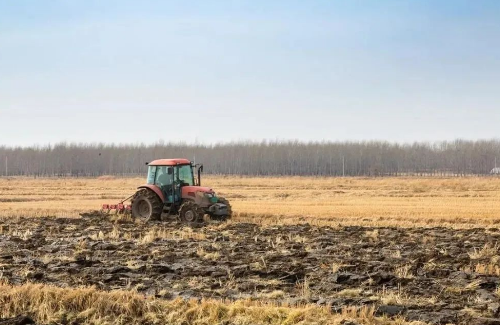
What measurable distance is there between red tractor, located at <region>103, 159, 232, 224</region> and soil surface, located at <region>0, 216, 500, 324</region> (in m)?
1.26

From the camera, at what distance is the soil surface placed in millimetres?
10022

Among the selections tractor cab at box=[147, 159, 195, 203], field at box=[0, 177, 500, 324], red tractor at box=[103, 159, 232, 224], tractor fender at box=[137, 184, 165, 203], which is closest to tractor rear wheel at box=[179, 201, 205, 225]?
red tractor at box=[103, 159, 232, 224]

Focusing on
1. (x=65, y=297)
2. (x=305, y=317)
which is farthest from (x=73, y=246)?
(x=305, y=317)

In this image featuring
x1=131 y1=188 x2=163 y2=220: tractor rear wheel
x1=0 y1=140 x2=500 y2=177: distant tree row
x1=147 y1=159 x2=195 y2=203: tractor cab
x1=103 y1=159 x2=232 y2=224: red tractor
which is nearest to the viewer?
x1=103 y1=159 x2=232 y2=224: red tractor

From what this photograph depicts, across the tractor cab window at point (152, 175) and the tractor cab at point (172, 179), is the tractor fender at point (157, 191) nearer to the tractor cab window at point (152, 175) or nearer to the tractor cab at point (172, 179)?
the tractor cab at point (172, 179)

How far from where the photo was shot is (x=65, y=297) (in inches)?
364

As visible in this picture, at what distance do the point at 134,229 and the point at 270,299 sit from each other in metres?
11.3

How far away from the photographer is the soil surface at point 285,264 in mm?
10022

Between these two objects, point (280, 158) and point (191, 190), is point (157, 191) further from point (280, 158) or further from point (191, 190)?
point (280, 158)

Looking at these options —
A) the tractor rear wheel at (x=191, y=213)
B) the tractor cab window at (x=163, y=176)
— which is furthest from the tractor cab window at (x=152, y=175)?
the tractor rear wheel at (x=191, y=213)

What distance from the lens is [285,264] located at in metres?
13.4

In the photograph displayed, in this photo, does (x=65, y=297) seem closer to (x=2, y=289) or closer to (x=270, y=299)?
(x=2, y=289)

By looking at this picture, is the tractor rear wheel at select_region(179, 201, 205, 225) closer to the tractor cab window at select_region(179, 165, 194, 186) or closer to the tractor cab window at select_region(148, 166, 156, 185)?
the tractor cab window at select_region(179, 165, 194, 186)

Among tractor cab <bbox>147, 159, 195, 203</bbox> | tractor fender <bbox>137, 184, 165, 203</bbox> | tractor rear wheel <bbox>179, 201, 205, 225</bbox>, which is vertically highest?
tractor cab <bbox>147, 159, 195, 203</bbox>
